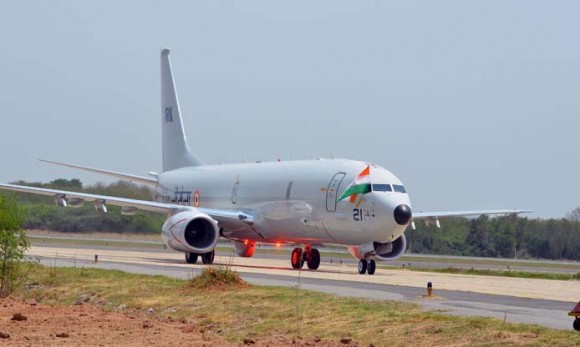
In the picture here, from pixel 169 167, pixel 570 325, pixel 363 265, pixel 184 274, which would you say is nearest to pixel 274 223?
pixel 363 265

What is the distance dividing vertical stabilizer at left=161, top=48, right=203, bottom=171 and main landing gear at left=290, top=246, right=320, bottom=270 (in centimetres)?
1511

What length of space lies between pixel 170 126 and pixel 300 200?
1766 cm

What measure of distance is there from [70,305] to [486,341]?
11827 mm

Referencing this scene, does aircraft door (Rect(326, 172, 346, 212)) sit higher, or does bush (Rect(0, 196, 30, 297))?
aircraft door (Rect(326, 172, 346, 212))

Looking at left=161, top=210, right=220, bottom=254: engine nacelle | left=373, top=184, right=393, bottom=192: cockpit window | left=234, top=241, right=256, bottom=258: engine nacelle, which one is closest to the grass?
left=373, top=184, right=393, bottom=192: cockpit window

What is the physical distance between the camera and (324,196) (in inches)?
1623

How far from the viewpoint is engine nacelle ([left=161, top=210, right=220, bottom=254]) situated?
Answer: 43.5 metres

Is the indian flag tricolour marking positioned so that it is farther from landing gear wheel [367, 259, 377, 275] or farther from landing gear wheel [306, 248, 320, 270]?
landing gear wheel [306, 248, 320, 270]

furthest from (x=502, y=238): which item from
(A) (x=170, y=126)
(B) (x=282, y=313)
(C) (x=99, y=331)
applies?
(C) (x=99, y=331)

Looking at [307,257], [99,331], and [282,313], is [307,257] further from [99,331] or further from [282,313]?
[99,331]

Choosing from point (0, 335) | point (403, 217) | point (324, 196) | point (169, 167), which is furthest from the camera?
point (169, 167)

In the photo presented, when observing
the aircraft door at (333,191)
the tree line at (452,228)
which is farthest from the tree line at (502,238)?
the aircraft door at (333,191)

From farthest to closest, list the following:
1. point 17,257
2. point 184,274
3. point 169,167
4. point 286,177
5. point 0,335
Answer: point 169,167
point 286,177
point 184,274
point 17,257
point 0,335

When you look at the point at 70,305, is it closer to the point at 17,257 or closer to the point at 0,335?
the point at 17,257
